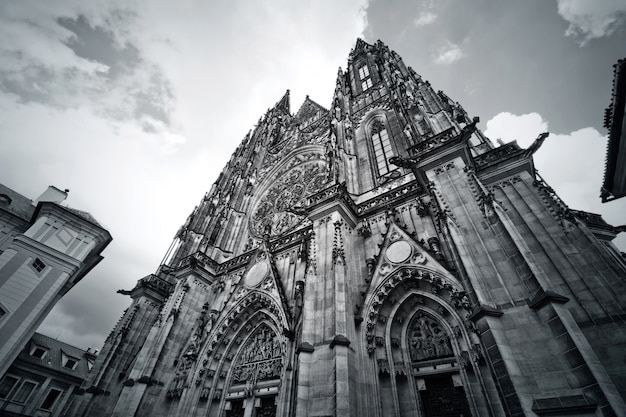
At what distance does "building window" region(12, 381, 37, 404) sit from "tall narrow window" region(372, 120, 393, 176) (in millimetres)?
28639

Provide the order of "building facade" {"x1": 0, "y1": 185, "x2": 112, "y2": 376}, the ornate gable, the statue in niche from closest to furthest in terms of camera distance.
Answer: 1. the statue in niche
2. the ornate gable
3. "building facade" {"x1": 0, "y1": 185, "x2": 112, "y2": 376}

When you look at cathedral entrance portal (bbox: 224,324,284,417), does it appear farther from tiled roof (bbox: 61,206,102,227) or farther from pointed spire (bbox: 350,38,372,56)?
pointed spire (bbox: 350,38,372,56)

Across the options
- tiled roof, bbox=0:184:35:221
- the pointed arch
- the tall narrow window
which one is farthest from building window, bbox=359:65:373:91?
tiled roof, bbox=0:184:35:221

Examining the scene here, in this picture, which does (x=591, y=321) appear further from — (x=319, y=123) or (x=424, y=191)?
(x=319, y=123)

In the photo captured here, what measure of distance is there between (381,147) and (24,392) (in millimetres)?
29833

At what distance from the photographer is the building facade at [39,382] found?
18578 mm

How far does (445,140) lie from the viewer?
A: 8.10 m

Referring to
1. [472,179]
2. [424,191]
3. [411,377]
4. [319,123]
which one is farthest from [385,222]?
[319,123]

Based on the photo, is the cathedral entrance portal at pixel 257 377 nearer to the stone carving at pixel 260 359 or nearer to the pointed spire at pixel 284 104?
the stone carving at pixel 260 359

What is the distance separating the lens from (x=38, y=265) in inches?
550

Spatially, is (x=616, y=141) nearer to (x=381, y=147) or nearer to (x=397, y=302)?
(x=397, y=302)

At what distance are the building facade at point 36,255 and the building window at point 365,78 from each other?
19740mm

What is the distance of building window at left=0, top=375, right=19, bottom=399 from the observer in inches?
709

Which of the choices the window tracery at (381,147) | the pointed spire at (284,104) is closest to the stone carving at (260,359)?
the window tracery at (381,147)
